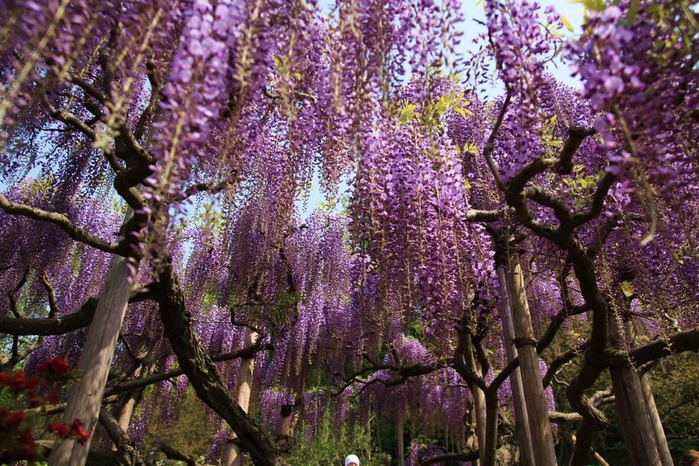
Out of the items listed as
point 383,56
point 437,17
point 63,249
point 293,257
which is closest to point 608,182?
point 437,17

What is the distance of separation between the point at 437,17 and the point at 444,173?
1.66m

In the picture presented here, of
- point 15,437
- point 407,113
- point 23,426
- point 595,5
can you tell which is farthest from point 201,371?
point 595,5

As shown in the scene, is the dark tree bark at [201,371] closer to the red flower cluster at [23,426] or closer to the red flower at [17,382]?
the red flower cluster at [23,426]

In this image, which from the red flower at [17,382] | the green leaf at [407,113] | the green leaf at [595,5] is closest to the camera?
the green leaf at [595,5]

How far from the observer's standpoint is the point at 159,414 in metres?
8.81

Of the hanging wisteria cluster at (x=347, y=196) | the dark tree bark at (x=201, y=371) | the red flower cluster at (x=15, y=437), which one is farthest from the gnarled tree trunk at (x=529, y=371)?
the red flower cluster at (x=15, y=437)

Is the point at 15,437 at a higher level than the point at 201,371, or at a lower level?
lower

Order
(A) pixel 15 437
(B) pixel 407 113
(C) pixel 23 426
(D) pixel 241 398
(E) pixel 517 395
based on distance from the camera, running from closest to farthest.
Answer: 1. (A) pixel 15 437
2. (C) pixel 23 426
3. (B) pixel 407 113
4. (E) pixel 517 395
5. (D) pixel 241 398

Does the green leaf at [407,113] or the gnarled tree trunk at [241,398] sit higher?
the green leaf at [407,113]

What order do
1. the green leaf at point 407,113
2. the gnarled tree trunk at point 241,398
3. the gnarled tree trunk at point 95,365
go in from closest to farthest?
the gnarled tree trunk at point 95,365, the green leaf at point 407,113, the gnarled tree trunk at point 241,398

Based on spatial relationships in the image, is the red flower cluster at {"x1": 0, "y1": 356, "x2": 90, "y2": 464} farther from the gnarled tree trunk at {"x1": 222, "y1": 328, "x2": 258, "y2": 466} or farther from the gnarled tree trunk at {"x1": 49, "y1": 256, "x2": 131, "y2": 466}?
the gnarled tree trunk at {"x1": 222, "y1": 328, "x2": 258, "y2": 466}

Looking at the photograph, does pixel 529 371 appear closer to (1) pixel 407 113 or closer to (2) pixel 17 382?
(1) pixel 407 113

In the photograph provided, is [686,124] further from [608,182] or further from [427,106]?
[608,182]

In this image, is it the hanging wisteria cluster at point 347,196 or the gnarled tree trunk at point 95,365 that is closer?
the hanging wisteria cluster at point 347,196
